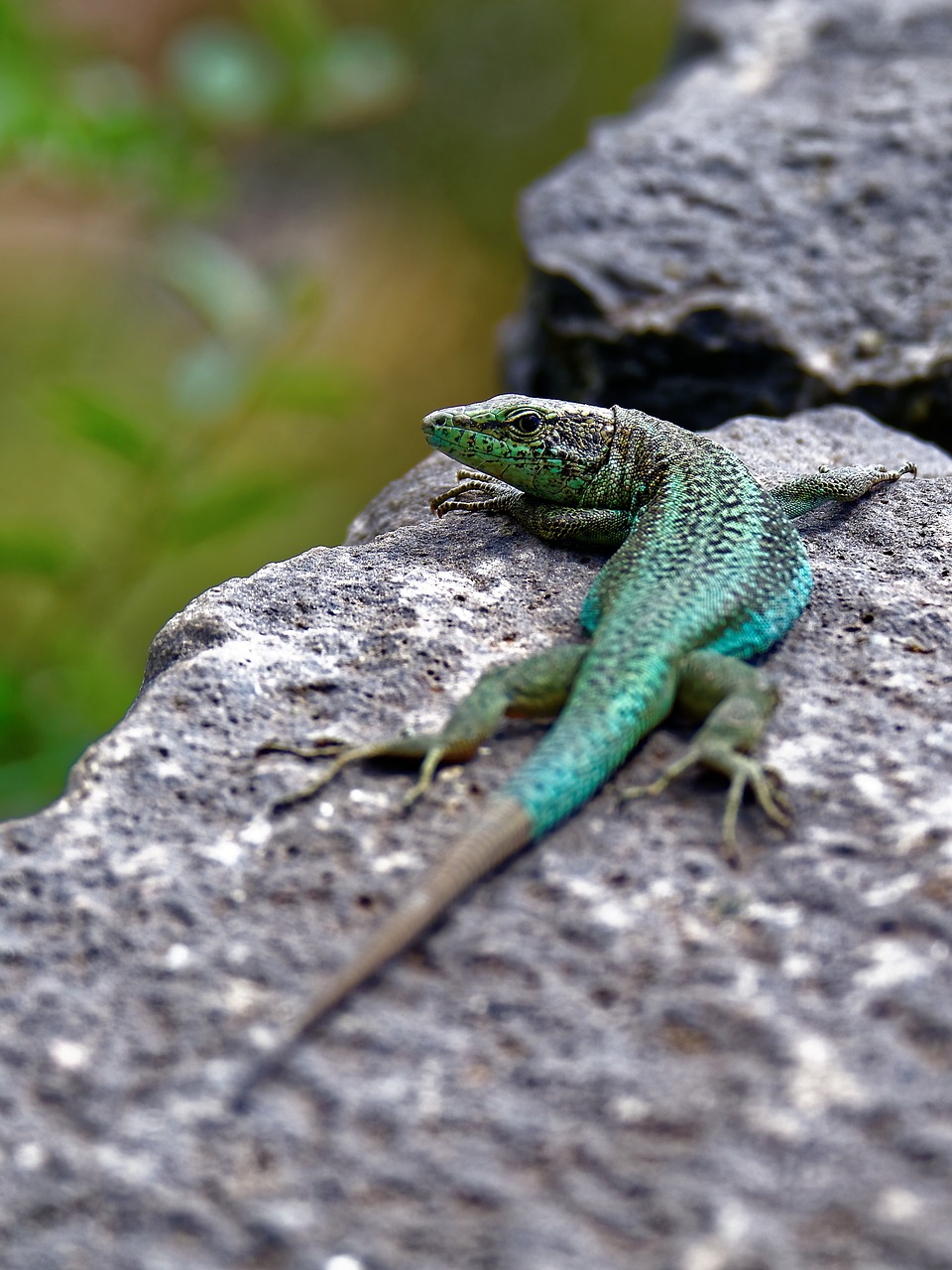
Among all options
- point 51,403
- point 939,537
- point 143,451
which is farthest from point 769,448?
point 51,403

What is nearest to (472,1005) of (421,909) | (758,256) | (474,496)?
(421,909)

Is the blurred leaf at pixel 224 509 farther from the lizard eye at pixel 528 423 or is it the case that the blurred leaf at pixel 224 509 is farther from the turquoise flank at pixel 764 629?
the turquoise flank at pixel 764 629

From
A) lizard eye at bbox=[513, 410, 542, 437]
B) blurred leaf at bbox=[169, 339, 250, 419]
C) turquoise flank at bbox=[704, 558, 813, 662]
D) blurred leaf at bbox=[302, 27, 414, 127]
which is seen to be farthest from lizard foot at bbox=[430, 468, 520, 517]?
blurred leaf at bbox=[302, 27, 414, 127]

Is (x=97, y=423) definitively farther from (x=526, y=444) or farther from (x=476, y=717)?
(x=476, y=717)

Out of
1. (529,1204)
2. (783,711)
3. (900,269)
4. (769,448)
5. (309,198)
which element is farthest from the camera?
(309,198)

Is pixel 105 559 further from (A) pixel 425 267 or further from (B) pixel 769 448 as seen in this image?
(A) pixel 425 267

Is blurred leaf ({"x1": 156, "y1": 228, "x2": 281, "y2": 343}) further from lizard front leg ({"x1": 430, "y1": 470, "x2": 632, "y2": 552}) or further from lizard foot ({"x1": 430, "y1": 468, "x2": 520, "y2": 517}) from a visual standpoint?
lizard front leg ({"x1": 430, "y1": 470, "x2": 632, "y2": 552})

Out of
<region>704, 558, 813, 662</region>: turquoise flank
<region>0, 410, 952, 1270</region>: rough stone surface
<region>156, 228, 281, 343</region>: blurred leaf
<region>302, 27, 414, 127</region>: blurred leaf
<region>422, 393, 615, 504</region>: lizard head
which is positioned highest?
<region>302, 27, 414, 127</region>: blurred leaf
